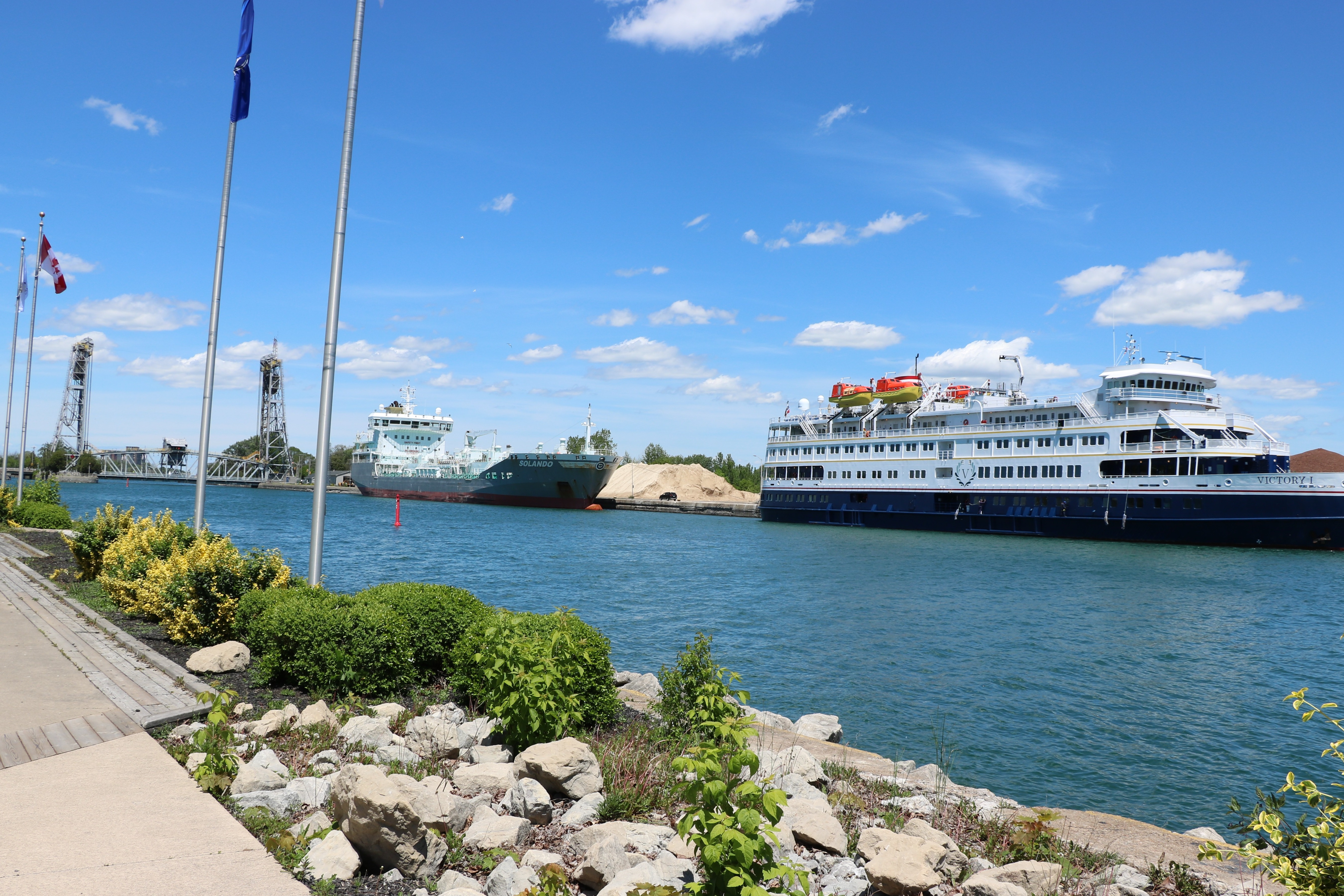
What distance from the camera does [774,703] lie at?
47.9ft

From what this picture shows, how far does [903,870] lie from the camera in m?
→ 5.52

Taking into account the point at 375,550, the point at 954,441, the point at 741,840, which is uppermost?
the point at 954,441

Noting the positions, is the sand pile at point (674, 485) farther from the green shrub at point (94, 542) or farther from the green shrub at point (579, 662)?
the green shrub at point (579, 662)

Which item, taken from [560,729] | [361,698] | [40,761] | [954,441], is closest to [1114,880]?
[560,729]

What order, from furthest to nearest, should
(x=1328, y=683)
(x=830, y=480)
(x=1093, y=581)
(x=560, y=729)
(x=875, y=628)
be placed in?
(x=830, y=480) < (x=1093, y=581) < (x=875, y=628) < (x=1328, y=683) < (x=560, y=729)

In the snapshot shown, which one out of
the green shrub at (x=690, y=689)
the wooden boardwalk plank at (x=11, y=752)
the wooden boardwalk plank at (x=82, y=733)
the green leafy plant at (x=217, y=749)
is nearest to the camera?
the green leafy plant at (x=217, y=749)

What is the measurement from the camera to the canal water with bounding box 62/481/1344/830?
1205cm

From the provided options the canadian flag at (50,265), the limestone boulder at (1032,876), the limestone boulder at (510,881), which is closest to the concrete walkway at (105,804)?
the limestone boulder at (510,881)

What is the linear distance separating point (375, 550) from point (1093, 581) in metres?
32.8

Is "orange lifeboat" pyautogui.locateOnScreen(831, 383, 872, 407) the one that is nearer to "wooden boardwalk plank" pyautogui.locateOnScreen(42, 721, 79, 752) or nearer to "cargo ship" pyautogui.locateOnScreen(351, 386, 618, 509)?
"cargo ship" pyautogui.locateOnScreen(351, 386, 618, 509)

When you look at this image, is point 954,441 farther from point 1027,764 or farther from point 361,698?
point 361,698

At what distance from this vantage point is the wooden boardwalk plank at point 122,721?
744 centimetres

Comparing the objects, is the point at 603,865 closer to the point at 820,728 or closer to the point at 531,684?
the point at 531,684

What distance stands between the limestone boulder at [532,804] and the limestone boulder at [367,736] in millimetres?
1842
